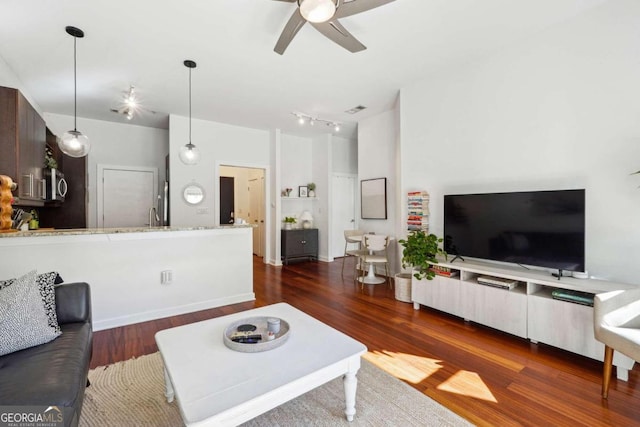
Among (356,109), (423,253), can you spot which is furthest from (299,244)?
(423,253)

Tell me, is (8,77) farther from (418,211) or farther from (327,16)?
(418,211)

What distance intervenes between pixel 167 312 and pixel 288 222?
343cm

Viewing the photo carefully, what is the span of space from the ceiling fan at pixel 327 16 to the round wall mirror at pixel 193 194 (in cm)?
355

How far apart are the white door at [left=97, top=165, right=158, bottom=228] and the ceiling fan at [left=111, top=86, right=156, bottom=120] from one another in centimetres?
121

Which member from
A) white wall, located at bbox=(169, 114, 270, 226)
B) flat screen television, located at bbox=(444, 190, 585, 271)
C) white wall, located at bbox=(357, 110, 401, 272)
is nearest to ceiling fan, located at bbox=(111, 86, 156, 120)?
white wall, located at bbox=(169, 114, 270, 226)

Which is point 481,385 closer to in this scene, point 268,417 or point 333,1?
point 268,417

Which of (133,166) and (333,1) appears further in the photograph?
(133,166)

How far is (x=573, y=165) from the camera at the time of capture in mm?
2639

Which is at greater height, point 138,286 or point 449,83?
point 449,83

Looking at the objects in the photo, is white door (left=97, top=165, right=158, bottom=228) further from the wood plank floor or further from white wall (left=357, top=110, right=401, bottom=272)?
white wall (left=357, top=110, right=401, bottom=272)

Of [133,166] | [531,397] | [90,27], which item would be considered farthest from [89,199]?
[531,397]

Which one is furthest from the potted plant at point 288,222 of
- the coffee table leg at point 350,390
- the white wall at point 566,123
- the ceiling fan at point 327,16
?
the coffee table leg at point 350,390

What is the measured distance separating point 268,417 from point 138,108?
489 centimetres

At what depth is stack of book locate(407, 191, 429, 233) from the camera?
3783 mm
